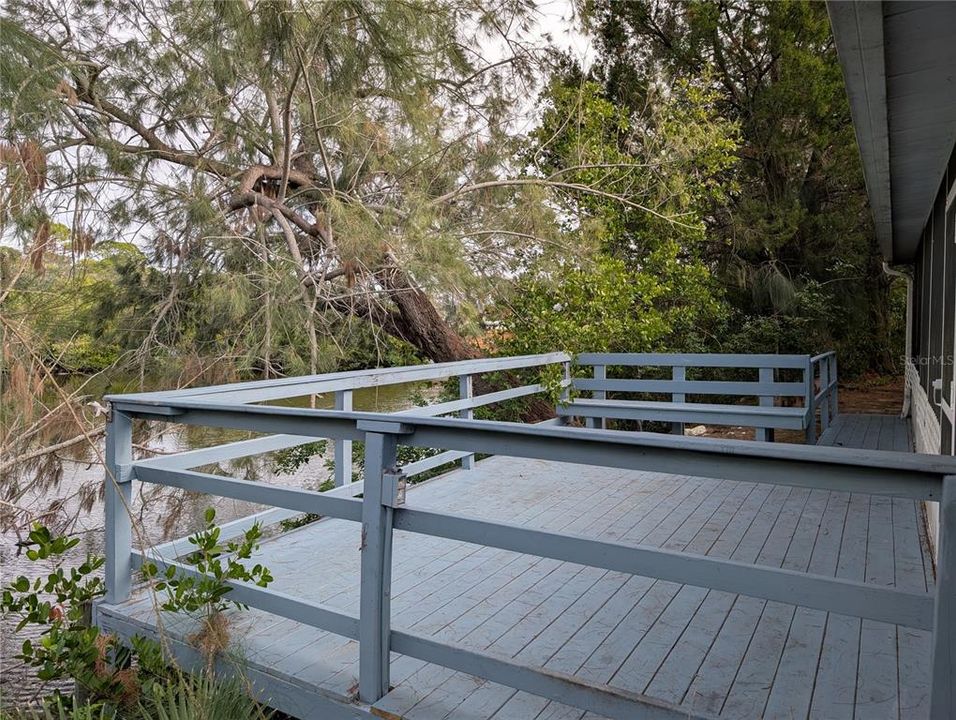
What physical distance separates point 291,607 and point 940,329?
403 cm

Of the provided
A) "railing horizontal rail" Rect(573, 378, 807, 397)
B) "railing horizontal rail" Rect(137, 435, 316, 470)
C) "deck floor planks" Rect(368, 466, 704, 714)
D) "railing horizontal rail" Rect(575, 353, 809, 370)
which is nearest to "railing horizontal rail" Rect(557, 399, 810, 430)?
"railing horizontal rail" Rect(573, 378, 807, 397)

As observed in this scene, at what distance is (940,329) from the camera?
14.4 feet

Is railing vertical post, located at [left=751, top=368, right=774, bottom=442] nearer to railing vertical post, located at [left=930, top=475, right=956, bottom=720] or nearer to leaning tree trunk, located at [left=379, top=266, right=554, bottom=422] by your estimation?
leaning tree trunk, located at [left=379, top=266, right=554, bottom=422]

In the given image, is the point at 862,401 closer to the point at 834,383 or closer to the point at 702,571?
the point at 834,383

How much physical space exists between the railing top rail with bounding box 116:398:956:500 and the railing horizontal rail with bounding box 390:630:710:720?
22.0 inches

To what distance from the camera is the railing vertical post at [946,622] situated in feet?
4.66

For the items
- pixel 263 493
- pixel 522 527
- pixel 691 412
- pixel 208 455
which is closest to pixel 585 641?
pixel 522 527

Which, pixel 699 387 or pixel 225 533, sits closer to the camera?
→ pixel 225 533

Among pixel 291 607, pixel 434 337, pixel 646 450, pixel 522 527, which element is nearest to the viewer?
pixel 646 450

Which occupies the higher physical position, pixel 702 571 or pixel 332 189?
pixel 332 189

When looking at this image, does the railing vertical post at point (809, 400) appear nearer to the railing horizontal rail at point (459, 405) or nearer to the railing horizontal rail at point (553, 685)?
the railing horizontal rail at point (459, 405)

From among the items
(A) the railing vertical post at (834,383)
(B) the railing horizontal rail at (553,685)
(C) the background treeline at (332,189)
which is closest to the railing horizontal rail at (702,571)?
(B) the railing horizontal rail at (553,685)

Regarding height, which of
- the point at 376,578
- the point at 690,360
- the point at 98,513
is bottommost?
the point at 98,513

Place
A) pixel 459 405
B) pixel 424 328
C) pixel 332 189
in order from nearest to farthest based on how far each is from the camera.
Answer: pixel 459 405 → pixel 332 189 → pixel 424 328
